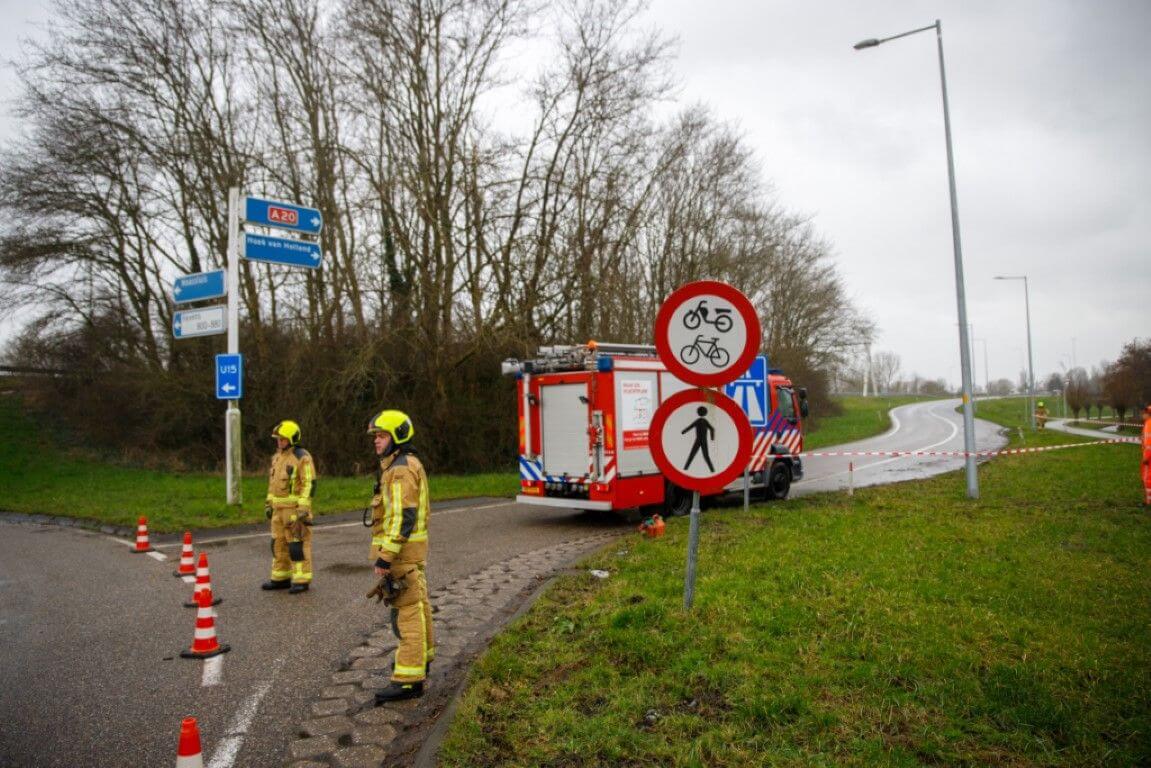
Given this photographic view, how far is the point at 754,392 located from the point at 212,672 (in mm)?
10705

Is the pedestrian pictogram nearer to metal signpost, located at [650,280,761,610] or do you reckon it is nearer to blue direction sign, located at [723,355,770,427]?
metal signpost, located at [650,280,761,610]

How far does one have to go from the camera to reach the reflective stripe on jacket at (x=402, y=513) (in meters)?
5.09

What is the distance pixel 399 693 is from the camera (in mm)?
4996

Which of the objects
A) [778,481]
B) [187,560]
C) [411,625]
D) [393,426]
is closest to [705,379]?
[393,426]

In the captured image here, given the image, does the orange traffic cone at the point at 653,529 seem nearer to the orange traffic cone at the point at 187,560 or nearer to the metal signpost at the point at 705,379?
the metal signpost at the point at 705,379

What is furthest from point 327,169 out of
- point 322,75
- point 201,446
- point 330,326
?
point 201,446

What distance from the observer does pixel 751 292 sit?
34375 mm

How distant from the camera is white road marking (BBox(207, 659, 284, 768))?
163 inches

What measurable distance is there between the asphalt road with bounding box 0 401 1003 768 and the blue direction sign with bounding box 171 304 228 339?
4.24 meters

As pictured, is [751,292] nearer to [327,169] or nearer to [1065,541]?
[327,169]

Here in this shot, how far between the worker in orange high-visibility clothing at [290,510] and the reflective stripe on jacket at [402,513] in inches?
121

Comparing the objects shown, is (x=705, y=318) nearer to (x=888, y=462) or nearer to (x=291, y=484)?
(x=291, y=484)

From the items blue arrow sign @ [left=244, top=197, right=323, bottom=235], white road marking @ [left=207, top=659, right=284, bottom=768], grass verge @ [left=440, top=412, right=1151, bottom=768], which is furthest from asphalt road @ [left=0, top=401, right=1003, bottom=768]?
blue arrow sign @ [left=244, top=197, right=323, bottom=235]

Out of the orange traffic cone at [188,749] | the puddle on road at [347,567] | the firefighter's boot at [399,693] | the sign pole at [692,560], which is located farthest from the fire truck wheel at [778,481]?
the orange traffic cone at [188,749]
